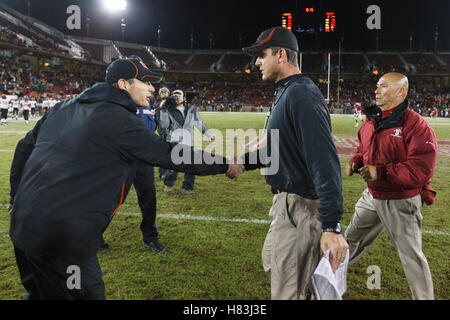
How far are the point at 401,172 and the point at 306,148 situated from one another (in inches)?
46.3

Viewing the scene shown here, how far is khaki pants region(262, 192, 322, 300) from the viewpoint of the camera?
2.07 metres

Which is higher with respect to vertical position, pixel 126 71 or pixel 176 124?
pixel 126 71

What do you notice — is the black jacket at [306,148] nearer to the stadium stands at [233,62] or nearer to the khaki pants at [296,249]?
the khaki pants at [296,249]

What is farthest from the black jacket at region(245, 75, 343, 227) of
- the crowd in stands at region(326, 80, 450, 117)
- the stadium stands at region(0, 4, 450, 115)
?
the crowd in stands at region(326, 80, 450, 117)

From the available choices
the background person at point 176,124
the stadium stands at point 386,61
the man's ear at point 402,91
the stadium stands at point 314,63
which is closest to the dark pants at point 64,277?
the man's ear at point 402,91

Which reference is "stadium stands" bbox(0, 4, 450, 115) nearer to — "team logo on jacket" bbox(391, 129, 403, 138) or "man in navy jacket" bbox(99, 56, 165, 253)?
"man in navy jacket" bbox(99, 56, 165, 253)

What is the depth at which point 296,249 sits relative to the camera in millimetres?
2064

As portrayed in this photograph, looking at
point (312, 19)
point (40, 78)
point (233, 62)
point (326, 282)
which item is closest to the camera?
point (326, 282)

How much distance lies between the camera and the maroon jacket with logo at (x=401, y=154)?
2.62 m

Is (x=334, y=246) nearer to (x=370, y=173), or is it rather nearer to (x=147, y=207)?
(x=370, y=173)

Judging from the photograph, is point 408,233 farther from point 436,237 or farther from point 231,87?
point 231,87

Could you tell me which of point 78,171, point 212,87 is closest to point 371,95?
point 212,87
